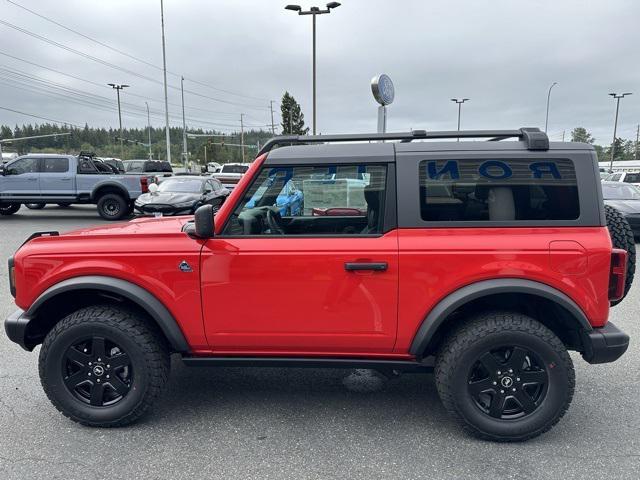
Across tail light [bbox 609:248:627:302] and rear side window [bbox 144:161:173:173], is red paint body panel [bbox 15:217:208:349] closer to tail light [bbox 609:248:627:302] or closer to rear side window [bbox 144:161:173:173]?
tail light [bbox 609:248:627:302]

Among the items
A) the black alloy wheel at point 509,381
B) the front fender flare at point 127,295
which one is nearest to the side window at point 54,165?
the front fender flare at point 127,295

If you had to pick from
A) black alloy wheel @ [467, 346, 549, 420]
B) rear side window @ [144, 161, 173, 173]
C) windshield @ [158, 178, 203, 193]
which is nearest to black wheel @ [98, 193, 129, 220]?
windshield @ [158, 178, 203, 193]

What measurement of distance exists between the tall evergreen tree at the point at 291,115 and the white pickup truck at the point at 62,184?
3568 centimetres

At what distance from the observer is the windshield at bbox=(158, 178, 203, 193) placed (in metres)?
12.8

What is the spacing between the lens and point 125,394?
3.00 metres

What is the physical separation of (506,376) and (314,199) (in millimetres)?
1637

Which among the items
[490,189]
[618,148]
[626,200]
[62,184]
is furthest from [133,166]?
[618,148]

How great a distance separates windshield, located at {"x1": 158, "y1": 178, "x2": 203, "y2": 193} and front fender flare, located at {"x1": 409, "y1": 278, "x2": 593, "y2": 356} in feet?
36.3

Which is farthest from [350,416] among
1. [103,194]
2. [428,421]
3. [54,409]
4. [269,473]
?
[103,194]

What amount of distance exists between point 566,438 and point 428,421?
84cm

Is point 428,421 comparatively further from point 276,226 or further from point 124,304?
point 124,304

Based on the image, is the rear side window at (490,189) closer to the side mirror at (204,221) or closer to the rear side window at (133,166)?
the side mirror at (204,221)

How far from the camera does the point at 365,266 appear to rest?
2.75 metres

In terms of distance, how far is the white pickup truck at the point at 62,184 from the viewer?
1405 centimetres
